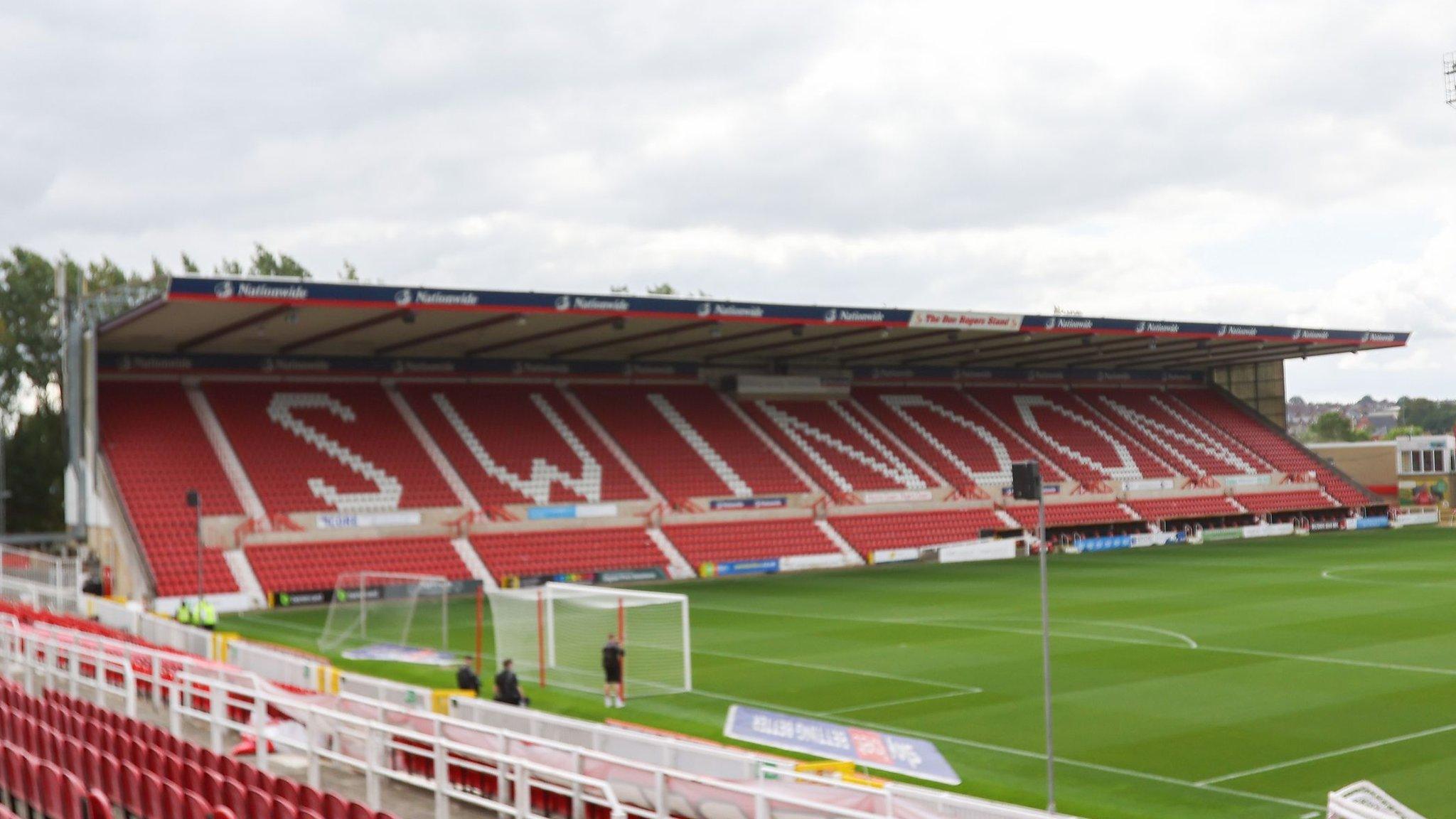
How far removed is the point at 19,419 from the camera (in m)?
57.9

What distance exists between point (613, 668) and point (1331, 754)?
10636 millimetres

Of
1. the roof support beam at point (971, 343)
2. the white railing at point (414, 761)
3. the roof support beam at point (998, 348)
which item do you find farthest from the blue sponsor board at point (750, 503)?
the white railing at point (414, 761)

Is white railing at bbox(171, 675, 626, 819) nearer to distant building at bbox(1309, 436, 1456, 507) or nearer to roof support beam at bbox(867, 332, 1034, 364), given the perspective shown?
roof support beam at bbox(867, 332, 1034, 364)

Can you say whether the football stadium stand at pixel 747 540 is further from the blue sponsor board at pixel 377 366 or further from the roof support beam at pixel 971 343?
the roof support beam at pixel 971 343

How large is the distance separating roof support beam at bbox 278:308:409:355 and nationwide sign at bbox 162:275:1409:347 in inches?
61.8

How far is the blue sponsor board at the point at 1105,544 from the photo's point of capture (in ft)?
169

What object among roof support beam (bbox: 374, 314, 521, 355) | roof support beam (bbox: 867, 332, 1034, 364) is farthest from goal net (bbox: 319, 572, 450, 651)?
roof support beam (bbox: 867, 332, 1034, 364)

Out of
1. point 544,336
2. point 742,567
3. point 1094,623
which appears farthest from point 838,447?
point 1094,623

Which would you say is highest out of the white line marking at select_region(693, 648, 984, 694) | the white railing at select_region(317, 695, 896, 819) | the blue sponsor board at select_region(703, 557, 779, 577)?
the white railing at select_region(317, 695, 896, 819)

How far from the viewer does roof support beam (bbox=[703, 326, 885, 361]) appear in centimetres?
4647

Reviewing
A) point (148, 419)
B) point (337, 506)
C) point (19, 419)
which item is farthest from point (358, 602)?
point (19, 419)

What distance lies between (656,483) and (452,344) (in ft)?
28.8

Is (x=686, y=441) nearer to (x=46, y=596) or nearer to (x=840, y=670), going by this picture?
(x=46, y=596)

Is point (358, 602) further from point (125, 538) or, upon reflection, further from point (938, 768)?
point (938, 768)
